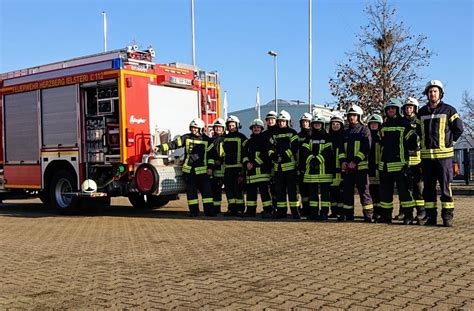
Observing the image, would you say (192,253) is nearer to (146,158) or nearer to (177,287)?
(177,287)

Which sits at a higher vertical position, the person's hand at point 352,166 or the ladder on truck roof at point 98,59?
the ladder on truck roof at point 98,59

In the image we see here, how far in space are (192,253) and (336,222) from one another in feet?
10.4

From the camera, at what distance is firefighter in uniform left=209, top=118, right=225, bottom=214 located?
1063 centimetres

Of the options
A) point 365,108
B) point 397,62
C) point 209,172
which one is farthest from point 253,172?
point 397,62

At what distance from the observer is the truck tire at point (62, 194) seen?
11.9 m

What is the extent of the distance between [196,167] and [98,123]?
249 centimetres

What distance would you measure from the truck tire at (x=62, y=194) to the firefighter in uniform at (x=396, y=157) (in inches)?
269

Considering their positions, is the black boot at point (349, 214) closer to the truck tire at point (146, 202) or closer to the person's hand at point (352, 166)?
the person's hand at point (352, 166)

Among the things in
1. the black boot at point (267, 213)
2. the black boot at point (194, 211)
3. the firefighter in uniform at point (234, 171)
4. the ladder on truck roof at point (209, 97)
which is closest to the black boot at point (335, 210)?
the black boot at point (267, 213)

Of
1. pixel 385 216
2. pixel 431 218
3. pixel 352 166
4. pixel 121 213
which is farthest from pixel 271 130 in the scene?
pixel 121 213

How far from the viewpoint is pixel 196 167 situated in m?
10.6

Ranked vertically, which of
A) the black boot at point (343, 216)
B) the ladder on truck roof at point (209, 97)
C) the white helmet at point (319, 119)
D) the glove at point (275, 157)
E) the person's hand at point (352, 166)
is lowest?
the black boot at point (343, 216)

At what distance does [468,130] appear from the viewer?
90.7ft

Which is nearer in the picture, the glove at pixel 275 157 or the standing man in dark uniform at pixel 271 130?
the glove at pixel 275 157
